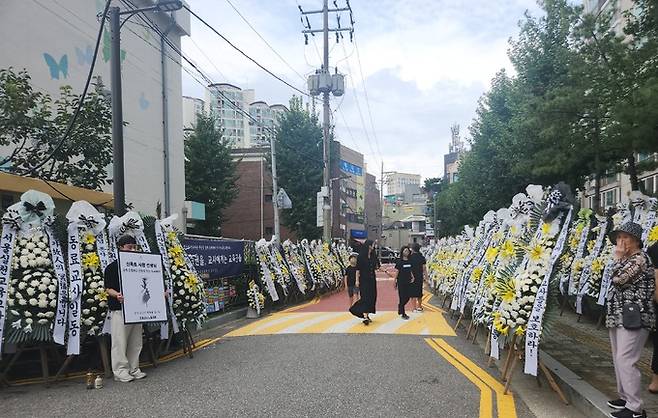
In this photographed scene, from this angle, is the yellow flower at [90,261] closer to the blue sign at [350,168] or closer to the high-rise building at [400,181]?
the blue sign at [350,168]

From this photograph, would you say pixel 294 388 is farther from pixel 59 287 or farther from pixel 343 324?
pixel 343 324

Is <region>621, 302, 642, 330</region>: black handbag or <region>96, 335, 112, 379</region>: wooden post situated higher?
<region>621, 302, 642, 330</region>: black handbag

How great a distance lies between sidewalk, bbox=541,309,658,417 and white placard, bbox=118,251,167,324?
15.7 ft

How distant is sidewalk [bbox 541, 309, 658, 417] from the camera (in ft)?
18.5

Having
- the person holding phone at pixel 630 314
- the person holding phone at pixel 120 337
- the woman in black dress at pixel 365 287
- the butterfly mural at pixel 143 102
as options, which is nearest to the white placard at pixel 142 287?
the person holding phone at pixel 120 337

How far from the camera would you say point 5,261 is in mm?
6430

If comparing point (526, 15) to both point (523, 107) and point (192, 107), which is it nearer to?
point (523, 107)

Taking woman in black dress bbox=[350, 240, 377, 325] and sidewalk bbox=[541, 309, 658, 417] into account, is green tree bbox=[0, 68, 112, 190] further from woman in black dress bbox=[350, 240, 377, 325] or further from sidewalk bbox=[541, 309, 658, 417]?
sidewalk bbox=[541, 309, 658, 417]

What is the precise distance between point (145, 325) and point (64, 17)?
50.2ft

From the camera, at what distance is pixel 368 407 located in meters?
5.44

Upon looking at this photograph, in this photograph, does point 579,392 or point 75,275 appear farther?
point 75,275

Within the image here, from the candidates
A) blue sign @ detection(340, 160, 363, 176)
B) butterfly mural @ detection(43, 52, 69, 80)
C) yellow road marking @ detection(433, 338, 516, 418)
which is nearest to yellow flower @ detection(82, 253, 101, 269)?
yellow road marking @ detection(433, 338, 516, 418)

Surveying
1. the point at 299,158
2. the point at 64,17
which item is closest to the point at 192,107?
the point at 299,158

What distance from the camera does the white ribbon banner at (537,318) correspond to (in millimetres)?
5637
